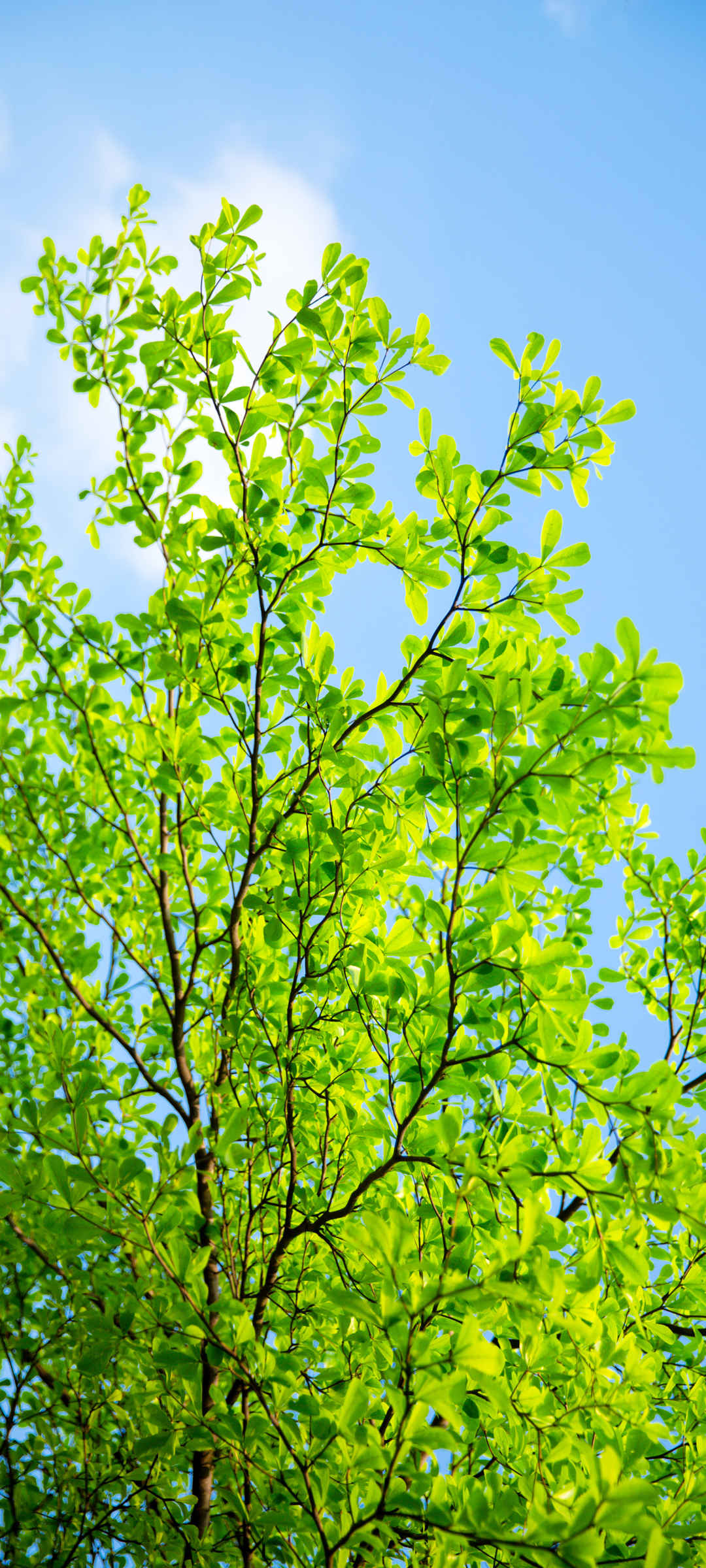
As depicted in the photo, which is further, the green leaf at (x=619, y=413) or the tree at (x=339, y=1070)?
the green leaf at (x=619, y=413)

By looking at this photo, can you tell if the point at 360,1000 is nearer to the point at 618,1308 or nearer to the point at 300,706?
the point at 300,706

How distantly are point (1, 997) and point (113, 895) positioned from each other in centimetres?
54

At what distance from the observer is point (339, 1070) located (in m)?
1.97

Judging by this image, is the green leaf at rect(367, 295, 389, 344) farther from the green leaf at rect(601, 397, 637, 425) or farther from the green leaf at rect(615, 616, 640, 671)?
the green leaf at rect(615, 616, 640, 671)

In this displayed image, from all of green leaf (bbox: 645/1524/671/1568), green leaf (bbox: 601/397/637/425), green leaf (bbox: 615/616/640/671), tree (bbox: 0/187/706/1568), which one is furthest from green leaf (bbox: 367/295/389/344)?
green leaf (bbox: 645/1524/671/1568)

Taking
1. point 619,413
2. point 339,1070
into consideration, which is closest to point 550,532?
point 619,413

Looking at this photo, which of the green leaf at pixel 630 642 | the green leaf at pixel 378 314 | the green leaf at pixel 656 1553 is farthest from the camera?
the green leaf at pixel 378 314

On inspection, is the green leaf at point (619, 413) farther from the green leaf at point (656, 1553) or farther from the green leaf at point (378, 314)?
the green leaf at point (656, 1553)

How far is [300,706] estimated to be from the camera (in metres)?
1.87

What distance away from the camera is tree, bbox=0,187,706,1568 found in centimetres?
127

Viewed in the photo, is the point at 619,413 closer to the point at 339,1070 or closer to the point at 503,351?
the point at 503,351

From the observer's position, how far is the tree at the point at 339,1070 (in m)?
1.27

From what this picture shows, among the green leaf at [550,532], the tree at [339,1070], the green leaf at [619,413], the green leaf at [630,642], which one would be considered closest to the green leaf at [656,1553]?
the tree at [339,1070]

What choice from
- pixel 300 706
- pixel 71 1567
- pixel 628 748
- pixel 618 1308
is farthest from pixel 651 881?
pixel 71 1567
